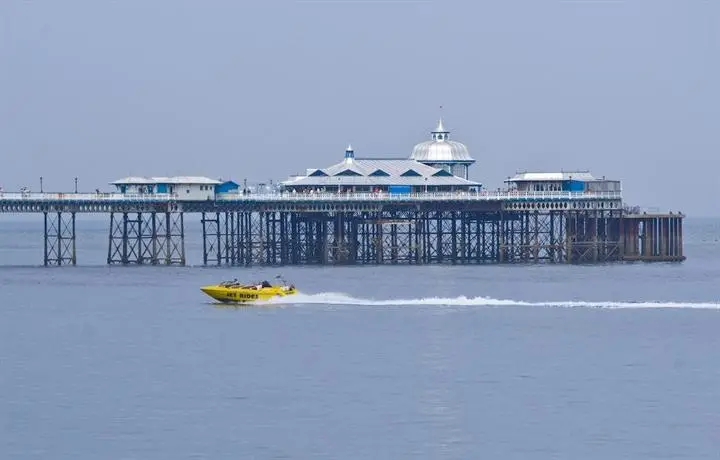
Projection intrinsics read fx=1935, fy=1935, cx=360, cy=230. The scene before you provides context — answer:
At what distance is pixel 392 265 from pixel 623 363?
79.0 metres

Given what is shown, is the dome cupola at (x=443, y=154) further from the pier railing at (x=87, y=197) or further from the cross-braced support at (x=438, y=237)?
the pier railing at (x=87, y=197)

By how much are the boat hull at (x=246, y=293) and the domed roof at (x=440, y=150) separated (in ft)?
217

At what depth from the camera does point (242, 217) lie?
539 feet

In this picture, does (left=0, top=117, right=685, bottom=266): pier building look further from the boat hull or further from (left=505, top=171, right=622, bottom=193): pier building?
the boat hull

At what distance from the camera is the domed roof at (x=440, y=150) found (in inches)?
6969

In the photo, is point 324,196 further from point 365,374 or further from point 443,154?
point 365,374

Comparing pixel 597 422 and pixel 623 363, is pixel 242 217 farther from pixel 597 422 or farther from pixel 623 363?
pixel 597 422

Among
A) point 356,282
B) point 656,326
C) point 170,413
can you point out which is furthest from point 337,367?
point 356,282

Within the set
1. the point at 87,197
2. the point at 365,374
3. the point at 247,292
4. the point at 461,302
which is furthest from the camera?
the point at 87,197

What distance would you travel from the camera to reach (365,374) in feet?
252

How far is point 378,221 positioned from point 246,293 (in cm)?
4714

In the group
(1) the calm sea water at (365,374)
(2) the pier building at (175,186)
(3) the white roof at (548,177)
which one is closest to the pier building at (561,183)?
(3) the white roof at (548,177)

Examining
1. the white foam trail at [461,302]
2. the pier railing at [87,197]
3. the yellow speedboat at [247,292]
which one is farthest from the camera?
the pier railing at [87,197]

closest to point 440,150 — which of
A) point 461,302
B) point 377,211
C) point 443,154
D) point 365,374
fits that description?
point 443,154
